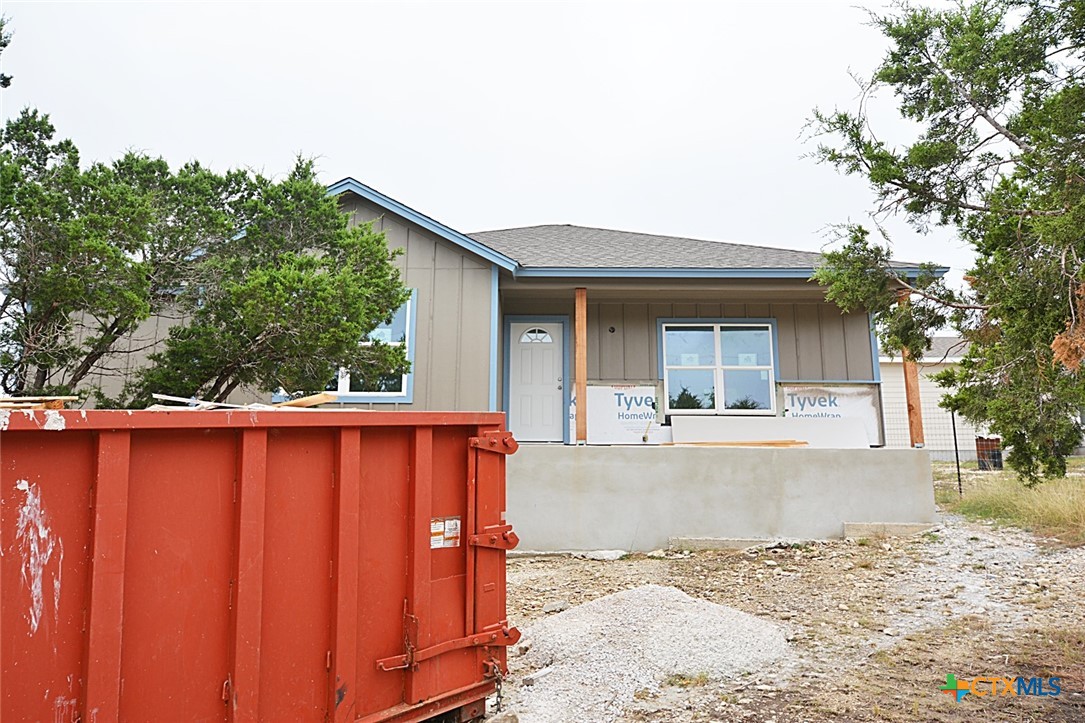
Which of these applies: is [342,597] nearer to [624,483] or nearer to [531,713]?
[531,713]

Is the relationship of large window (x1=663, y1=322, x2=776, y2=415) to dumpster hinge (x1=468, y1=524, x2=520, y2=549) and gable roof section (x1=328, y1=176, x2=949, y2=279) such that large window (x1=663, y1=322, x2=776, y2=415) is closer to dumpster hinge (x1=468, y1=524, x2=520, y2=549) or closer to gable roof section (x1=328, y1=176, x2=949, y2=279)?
gable roof section (x1=328, y1=176, x2=949, y2=279)

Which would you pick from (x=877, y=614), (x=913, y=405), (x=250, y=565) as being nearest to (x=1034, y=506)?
(x=913, y=405)

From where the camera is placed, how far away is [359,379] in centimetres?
977

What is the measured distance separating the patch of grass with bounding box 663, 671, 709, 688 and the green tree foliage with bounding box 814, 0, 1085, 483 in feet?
9.45

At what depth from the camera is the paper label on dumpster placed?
299 cm

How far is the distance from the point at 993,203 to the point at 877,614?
3673mm

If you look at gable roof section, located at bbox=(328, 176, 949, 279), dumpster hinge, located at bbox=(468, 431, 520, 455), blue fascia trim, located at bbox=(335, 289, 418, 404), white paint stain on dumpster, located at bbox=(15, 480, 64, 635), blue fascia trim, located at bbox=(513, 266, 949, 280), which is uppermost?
gable roof section, located at bbox=(328, 176, 949, 279)

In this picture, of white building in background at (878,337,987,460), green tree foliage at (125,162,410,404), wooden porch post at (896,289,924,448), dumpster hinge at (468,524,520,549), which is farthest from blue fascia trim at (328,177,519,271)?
white building in background at (878,337,987,460)

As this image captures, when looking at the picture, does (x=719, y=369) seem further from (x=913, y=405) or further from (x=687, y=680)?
(x=687, y=680)

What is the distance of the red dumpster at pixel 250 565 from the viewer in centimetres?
207

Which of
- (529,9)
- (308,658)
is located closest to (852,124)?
(308,658)

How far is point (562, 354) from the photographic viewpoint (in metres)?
11.4

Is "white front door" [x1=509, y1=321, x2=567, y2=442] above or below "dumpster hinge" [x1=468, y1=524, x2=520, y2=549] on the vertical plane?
above

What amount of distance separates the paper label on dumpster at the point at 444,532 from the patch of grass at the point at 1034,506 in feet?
28.7
